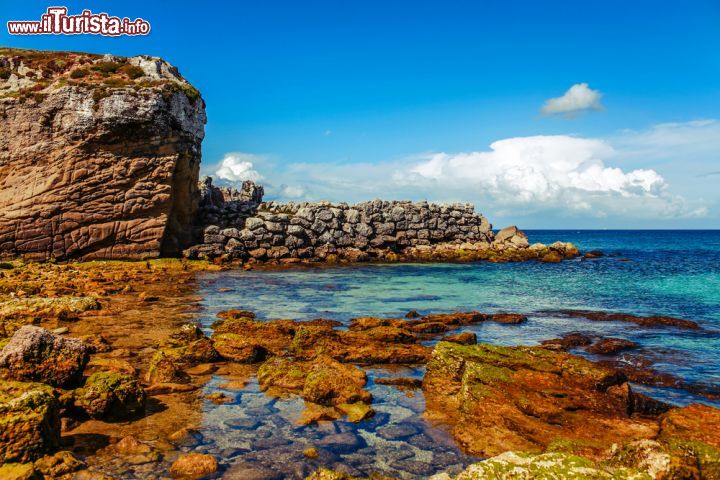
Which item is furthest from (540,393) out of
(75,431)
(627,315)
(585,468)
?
(627,315)

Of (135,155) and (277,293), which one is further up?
(135,155)

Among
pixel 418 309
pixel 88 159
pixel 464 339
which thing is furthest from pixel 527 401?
pixel 88 159

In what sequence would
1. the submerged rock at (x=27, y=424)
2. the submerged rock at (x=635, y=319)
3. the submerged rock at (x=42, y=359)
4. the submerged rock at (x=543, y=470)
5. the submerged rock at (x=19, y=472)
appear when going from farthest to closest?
the submerged rock at (x=635, y=319)
the submerged rock at (x=42, y=359)
the submerged rock at (x=27, y=424)
the submerged rock at (x=19, y=472)
the submerged rock at (x=543, y=470)

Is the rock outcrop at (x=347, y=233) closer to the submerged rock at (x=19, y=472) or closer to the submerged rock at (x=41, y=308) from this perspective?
the submerged rock at (x=41, y=308)

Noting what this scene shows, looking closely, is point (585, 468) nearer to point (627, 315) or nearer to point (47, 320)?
point (47, 320)

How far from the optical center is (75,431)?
752 centimetres

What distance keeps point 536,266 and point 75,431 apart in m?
40.0

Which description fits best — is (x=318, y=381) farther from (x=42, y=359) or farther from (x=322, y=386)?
(x=42, y=359)

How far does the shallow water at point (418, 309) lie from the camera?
743 cm

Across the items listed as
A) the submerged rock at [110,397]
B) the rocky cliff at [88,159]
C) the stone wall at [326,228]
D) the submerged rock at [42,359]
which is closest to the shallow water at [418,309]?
the submerged rock at [110,397]

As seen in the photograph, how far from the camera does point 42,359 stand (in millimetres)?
8641

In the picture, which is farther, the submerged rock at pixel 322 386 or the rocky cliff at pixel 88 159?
the rocky cliff at pixel 88 159

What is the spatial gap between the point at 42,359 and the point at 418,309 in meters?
14.8

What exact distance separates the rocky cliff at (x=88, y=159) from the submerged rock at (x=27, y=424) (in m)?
29.4
